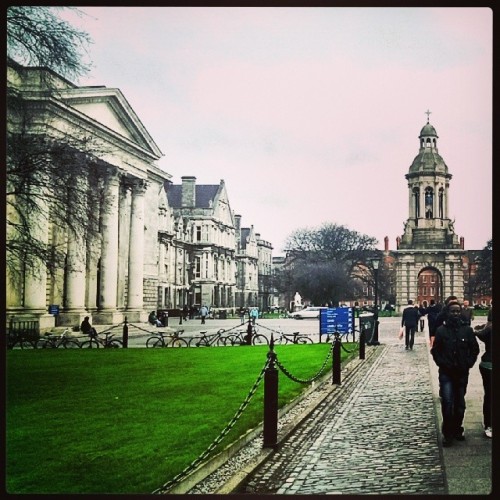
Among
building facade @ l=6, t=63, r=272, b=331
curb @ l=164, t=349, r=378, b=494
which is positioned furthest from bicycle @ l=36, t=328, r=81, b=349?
curb @ l=164, t=349, r=378, b=494

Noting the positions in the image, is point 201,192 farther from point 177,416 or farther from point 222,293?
point 177,416

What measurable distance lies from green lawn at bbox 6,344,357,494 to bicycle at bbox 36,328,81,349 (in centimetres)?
8

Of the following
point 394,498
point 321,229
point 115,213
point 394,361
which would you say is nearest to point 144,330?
point 115,213

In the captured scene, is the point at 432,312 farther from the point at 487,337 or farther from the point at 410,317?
the point at 487,337

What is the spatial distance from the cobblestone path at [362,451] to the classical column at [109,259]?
3.02 m

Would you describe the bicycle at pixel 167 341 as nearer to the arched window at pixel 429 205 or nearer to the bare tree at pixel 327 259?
the bare tree at pixel 327 259

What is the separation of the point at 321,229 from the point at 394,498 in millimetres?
3617

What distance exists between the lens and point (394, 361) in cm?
1370

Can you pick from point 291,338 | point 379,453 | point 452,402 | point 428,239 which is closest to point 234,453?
point 379,453

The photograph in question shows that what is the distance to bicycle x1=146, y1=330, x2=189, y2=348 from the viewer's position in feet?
27.9

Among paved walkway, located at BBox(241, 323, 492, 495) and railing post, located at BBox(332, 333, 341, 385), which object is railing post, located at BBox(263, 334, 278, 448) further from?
railing post, located at BBox(332, 333, 341, 385)

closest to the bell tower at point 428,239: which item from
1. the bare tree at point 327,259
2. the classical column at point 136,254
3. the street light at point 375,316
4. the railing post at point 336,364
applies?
the street light at point 375,316

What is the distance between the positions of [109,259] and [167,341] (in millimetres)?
1388

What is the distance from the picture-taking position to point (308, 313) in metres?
9.41
